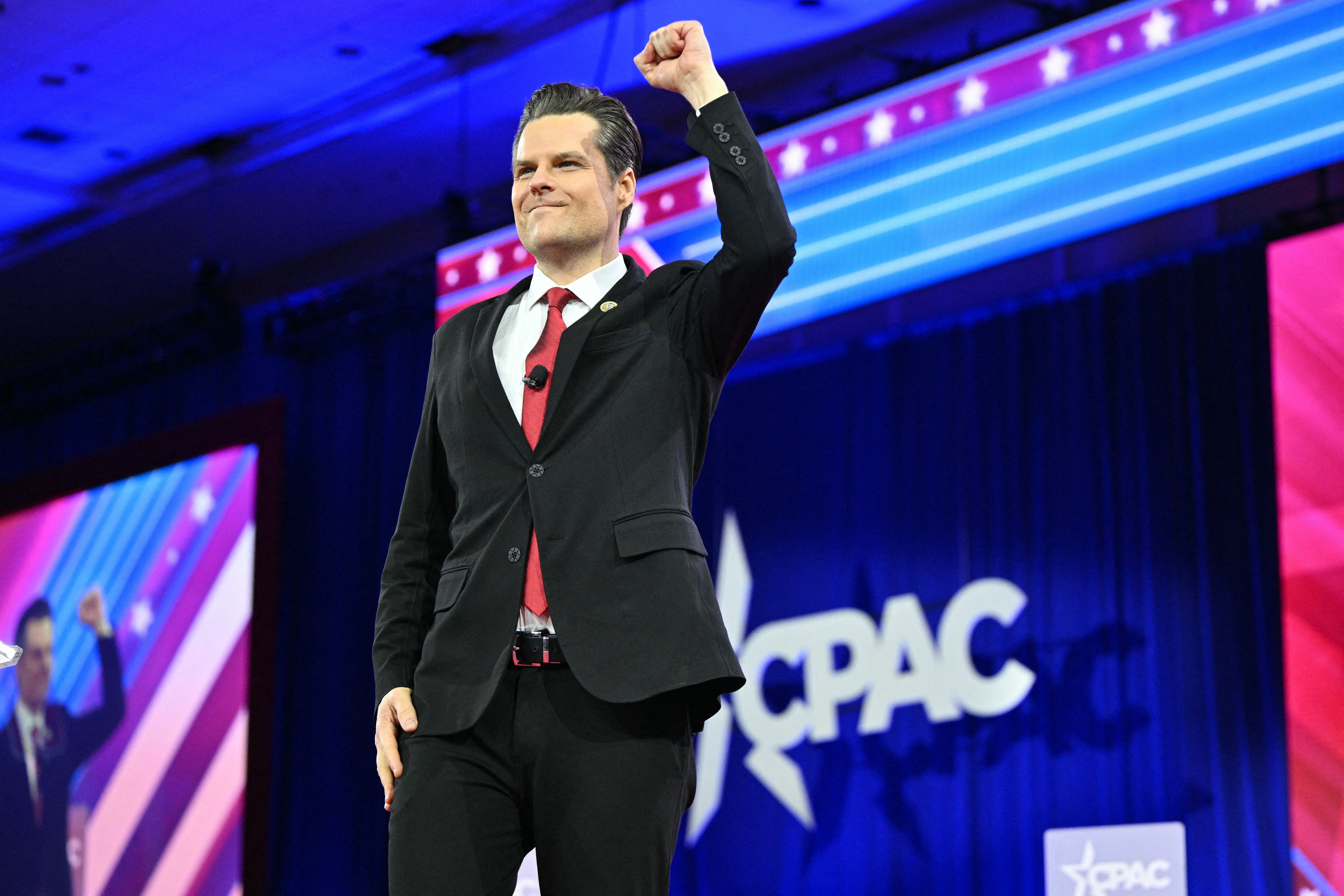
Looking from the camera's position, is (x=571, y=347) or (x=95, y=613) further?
(x=95, y=613)

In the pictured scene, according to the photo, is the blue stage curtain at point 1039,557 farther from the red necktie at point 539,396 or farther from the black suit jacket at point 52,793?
the red necktie at point 539,396

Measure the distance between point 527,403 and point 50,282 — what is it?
24.4ft

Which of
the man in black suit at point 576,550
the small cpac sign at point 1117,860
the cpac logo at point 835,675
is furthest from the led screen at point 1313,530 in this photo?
the man in black suit at point 576,550

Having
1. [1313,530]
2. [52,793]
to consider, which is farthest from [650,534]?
[52,793]

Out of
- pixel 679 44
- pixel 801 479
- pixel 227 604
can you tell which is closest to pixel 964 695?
pixel 801 479

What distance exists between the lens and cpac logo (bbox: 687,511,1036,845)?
482cm

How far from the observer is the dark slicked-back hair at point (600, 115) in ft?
5.17

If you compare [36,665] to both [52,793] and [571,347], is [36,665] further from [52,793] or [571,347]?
[571,347]

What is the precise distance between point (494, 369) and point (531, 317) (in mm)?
86

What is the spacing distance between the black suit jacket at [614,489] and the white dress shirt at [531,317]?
0.01 metres

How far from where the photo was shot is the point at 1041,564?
15.7 feet

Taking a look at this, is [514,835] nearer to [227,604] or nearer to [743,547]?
[743,547]

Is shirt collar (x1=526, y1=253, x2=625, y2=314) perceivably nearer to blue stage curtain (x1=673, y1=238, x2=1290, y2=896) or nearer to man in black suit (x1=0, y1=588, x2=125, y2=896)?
blue stage curtain (x1=673, y1=238, x2=1290, y2=896)

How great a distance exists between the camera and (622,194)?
63.5 inches
